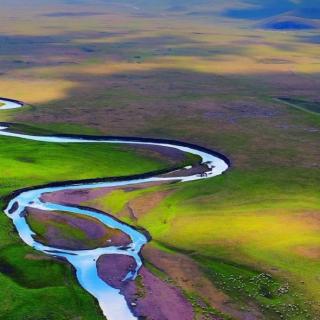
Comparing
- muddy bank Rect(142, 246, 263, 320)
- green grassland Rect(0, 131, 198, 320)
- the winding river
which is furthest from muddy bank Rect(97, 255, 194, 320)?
green grassland Rect(0, 131, 198, 320)

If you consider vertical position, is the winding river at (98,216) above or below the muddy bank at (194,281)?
below

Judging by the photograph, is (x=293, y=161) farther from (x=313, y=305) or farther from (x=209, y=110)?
(x=313, y=305)

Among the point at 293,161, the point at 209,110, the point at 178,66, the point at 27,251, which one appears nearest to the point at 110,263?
the point at 27,251

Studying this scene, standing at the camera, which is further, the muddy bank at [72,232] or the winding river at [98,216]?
the muddy bank at [72,232]

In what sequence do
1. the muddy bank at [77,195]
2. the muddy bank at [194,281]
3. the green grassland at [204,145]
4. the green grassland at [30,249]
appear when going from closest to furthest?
the green grassland at [30,249], the muddy bank at [194,281], the green grassland at [204,145], the muddy bank at [77,195]

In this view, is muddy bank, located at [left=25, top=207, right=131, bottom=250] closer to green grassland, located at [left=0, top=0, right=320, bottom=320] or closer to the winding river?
the winding river

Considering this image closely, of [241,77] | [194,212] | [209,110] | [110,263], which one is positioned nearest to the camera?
[110,263]

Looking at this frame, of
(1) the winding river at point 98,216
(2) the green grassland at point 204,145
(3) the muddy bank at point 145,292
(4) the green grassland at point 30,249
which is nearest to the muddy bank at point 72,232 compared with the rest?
(1) the winding river at point 98,216

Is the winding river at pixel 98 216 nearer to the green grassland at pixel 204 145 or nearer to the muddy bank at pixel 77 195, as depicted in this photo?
the muddy bank at pixel 77 195
